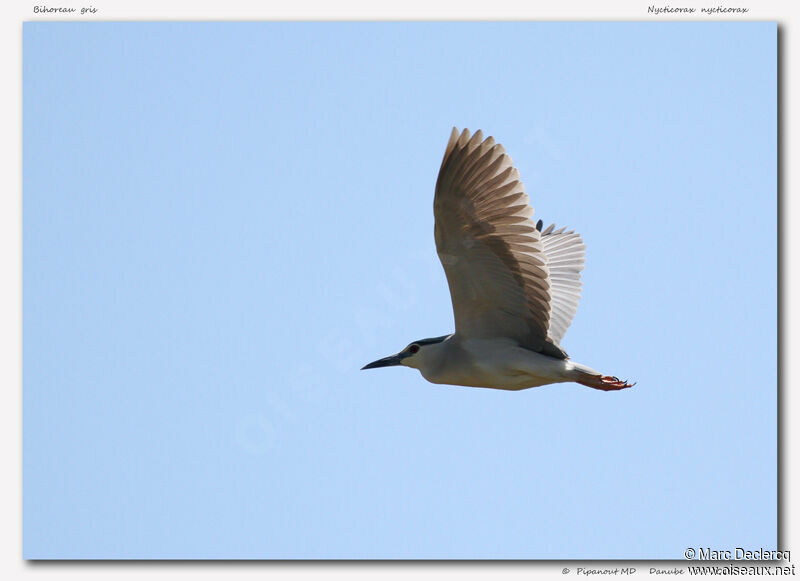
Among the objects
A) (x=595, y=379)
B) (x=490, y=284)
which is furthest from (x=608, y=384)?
(x=490, y=284)

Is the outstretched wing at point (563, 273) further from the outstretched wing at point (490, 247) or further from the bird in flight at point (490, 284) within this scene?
the outstretched wing at point (490, 247)

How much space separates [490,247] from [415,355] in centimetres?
185

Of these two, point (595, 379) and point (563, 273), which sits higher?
point (563, 273)

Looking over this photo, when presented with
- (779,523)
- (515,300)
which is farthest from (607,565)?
(515,300)

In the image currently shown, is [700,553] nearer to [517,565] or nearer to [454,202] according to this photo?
[517,565]

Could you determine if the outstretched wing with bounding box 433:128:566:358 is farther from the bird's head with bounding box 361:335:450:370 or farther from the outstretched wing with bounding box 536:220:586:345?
the outstretched wing with bounding box 536:220:586:345

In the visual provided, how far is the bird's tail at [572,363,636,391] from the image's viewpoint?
10.5 meters

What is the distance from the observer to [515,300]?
1048cm

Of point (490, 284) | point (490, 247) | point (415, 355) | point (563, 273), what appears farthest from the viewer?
point (563, 273)

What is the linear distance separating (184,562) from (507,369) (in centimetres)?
368

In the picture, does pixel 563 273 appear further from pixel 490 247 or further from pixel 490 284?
pixel 490 247

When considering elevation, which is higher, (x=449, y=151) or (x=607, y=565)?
(x=449, y=151)

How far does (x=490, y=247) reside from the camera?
10.1m

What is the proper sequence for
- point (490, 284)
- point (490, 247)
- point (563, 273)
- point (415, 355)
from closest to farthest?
point (490, 247) < point (490, 284) < point (415, 355) < point (563, 273)
